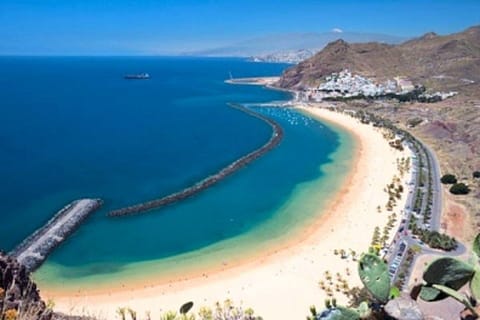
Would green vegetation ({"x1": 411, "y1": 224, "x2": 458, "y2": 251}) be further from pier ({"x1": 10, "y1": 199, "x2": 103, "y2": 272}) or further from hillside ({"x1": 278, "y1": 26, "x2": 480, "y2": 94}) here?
hillside ({"x1": 278, "y1": 26, "x2": 480, "y2": 94})

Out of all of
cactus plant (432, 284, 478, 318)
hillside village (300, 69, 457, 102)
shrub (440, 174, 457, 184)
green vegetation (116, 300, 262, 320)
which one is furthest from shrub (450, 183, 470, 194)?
hillside village (300, 69, 457, 102)

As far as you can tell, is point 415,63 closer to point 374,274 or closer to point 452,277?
point 374,274

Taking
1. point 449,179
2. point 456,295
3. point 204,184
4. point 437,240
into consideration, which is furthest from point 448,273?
point 449,179

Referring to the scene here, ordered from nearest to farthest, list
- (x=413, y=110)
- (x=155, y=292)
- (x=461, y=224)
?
(x=155, y=292)
(x=461, y=224)
(x=413, y=110)

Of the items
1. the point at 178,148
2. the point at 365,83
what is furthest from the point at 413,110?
the point at 178,148

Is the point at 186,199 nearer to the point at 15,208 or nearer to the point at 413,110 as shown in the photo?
the point at 15,208

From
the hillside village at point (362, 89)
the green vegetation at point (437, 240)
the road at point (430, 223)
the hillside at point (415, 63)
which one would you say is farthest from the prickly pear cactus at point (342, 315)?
the hillside at point (415, 63)
